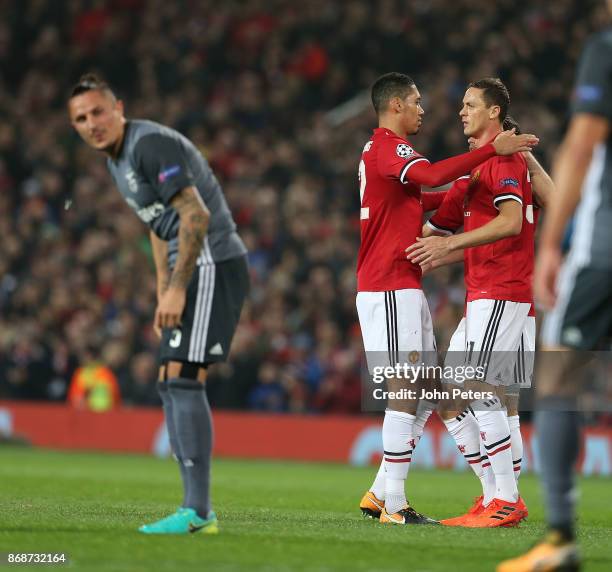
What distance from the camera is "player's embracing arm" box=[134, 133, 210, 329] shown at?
6.20m

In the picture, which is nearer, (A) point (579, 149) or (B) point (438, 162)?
(A) point (579, 149)

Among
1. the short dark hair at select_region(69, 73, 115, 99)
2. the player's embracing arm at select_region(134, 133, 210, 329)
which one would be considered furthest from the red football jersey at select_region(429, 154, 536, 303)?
the short dark hair at select_region(69, 73, 115, 99)

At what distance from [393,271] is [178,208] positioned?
1.93 metres

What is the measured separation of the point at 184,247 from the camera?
620 cm

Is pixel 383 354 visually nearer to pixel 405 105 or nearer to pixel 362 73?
pixel 405 105

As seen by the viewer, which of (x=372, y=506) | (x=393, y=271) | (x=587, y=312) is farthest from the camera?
(x=372, y=506)

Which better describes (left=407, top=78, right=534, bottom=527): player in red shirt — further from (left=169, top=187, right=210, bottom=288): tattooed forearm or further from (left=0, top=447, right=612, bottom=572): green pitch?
(left=169, top=187, right=210, bottom=288): tattooed forearm

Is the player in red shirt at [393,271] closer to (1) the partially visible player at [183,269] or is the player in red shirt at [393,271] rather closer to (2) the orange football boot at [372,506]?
(2) the orange football boot at [372,506]

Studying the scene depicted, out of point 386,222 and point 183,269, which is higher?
point 386,222

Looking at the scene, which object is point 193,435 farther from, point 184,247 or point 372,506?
point 372,506

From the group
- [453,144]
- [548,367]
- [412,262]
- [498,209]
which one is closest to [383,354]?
[412,262]

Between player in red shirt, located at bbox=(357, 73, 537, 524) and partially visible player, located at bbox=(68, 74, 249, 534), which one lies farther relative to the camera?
player in red shirt, located at bbox=(357, 73, 537, 524)

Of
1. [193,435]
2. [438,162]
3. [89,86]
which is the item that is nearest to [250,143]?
[438,162]

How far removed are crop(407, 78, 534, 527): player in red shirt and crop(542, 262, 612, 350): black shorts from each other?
8.40 feet
